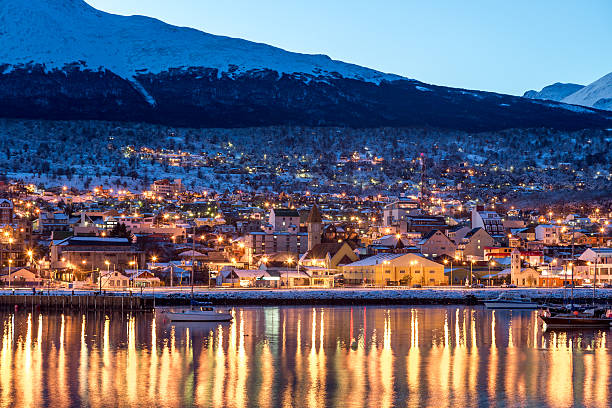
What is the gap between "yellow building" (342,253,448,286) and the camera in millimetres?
104375

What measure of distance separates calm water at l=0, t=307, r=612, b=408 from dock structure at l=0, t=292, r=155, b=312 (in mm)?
8041

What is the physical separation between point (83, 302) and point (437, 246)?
53.4 m

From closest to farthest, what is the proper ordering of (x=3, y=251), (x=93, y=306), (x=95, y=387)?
1. (x=95, y=387)
2. (x=93, y=306)
3. (x=3, y=251)

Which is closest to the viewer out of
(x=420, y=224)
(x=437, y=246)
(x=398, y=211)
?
(x=437, y=246)

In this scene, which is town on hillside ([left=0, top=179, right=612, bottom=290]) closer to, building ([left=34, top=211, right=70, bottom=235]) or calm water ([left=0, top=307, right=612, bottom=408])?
building ([left=34, top=211, right=70, bottom=235])

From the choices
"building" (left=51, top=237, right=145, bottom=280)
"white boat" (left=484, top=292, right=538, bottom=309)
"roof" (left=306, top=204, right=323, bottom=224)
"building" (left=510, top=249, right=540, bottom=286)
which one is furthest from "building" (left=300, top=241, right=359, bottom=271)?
"white boat" (left=484, top=292, right=538, bottom=309)

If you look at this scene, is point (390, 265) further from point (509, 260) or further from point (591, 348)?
point (591, 348)

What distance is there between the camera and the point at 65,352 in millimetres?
54062

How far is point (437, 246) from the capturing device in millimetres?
124688

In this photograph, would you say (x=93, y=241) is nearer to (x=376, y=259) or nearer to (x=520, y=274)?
(x=376, y=259)

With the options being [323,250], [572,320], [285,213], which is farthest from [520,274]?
[285,213]

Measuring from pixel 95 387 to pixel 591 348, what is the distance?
29493mm

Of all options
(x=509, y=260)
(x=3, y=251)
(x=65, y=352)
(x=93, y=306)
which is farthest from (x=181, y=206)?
(x=65, y=352)

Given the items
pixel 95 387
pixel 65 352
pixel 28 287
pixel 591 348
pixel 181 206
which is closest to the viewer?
pixel 95 387
